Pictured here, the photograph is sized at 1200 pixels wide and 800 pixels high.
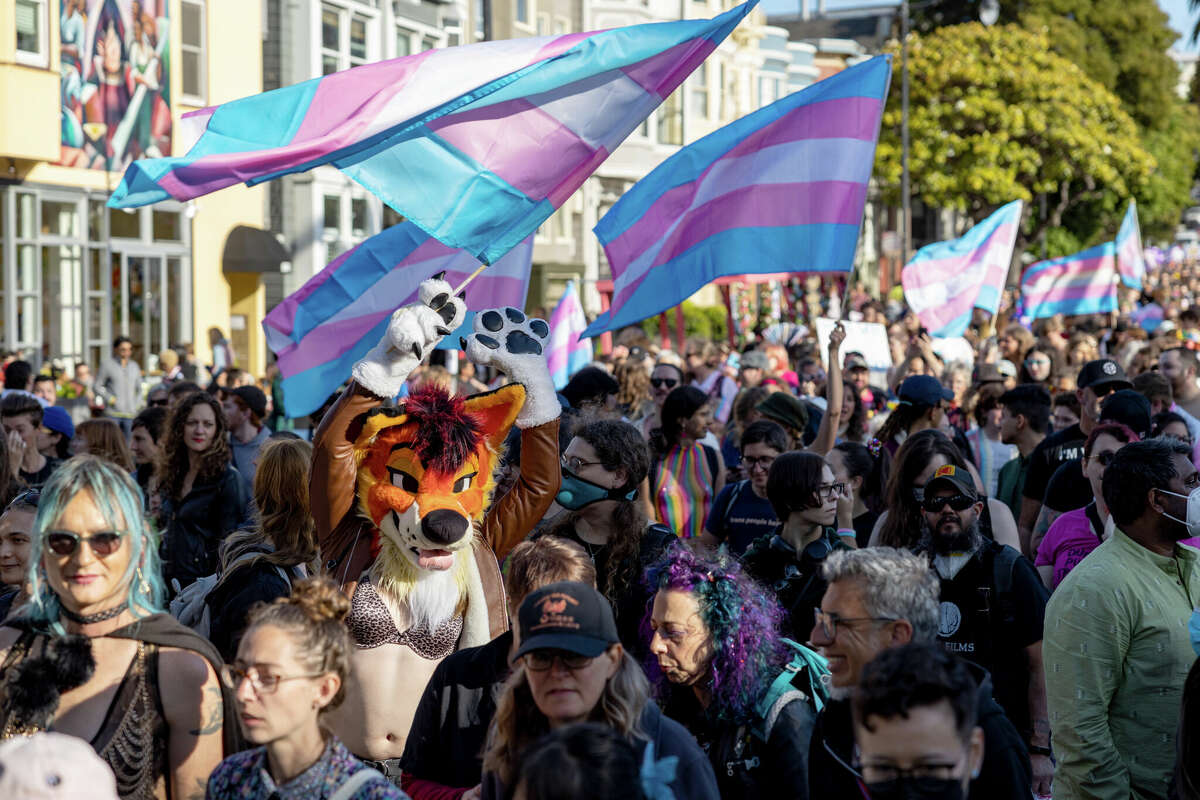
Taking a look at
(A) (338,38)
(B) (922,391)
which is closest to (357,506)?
(B) (922,391)

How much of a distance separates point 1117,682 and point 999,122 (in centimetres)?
4333

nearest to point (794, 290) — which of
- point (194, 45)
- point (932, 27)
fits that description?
point (194, 45)

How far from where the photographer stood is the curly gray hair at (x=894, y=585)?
3.62 metres

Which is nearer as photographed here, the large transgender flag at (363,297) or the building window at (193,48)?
the large transgender flag at (363,297)

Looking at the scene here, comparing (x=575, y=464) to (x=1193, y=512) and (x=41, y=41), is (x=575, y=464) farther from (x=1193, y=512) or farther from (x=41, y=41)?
(x=41, y=41)

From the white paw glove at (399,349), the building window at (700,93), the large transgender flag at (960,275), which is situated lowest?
the white paw glove at (399,349)

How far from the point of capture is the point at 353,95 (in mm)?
6531

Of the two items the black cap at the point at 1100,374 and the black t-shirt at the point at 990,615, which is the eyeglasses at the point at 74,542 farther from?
the black cap at the point at 1100,374

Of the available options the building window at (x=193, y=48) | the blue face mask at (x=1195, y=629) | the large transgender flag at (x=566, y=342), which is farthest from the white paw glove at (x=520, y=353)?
the building window at (x=193, y=48)

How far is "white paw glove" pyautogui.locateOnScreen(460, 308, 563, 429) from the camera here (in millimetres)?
4980

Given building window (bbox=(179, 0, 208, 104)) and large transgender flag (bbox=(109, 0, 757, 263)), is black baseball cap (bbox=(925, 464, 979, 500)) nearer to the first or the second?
large transgender flag (bbox=(109, 0, 757, 263))

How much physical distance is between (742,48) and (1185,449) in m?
48.4

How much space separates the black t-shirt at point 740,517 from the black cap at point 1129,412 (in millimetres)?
1541

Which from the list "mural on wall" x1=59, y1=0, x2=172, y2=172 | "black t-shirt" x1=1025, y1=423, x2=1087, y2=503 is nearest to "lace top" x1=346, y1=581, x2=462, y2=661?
"black t-shirt" x1=1025, y1=423, x2=1087, y2=503
